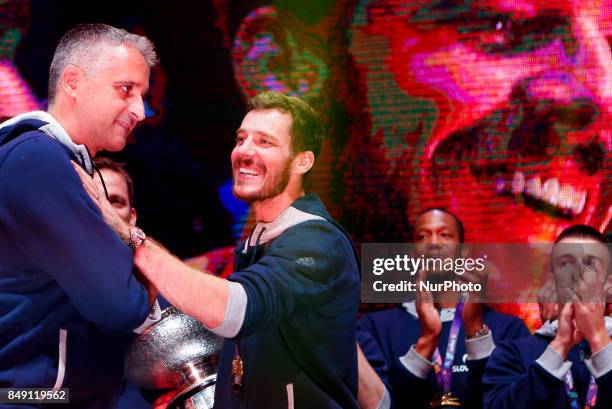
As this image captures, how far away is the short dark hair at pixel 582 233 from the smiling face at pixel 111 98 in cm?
197

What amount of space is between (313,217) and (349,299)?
274mm

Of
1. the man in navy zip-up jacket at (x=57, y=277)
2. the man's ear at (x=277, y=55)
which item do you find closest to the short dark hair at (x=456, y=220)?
the man's ear at (x=277, y=55)

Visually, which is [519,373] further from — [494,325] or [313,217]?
[313,217]

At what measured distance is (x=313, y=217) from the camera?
8.15ft

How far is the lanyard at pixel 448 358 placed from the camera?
3381mm

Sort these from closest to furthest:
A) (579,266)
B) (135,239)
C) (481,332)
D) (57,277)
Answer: (57,277)
(135,239)
(579,266)
(481,332)

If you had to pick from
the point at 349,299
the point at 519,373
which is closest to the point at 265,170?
the point at 349,299

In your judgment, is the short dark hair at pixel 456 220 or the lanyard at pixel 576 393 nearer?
the lanyard at pixel 576 393

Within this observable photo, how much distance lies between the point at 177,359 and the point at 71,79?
A: 892 mm

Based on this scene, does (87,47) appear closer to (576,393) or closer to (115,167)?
(115,167)

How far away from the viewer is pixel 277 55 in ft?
12.8

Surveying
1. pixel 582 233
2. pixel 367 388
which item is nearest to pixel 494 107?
pixel 582 233

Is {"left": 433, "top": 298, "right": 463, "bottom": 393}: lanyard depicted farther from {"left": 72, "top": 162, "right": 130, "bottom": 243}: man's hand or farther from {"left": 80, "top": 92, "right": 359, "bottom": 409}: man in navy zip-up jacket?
{"left": 72, "top": 162, "right": 130, "bottom": 243}: man's hand

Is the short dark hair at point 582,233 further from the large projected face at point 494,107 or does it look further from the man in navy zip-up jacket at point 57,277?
the man in navy zip-up jacket at point 57,277
